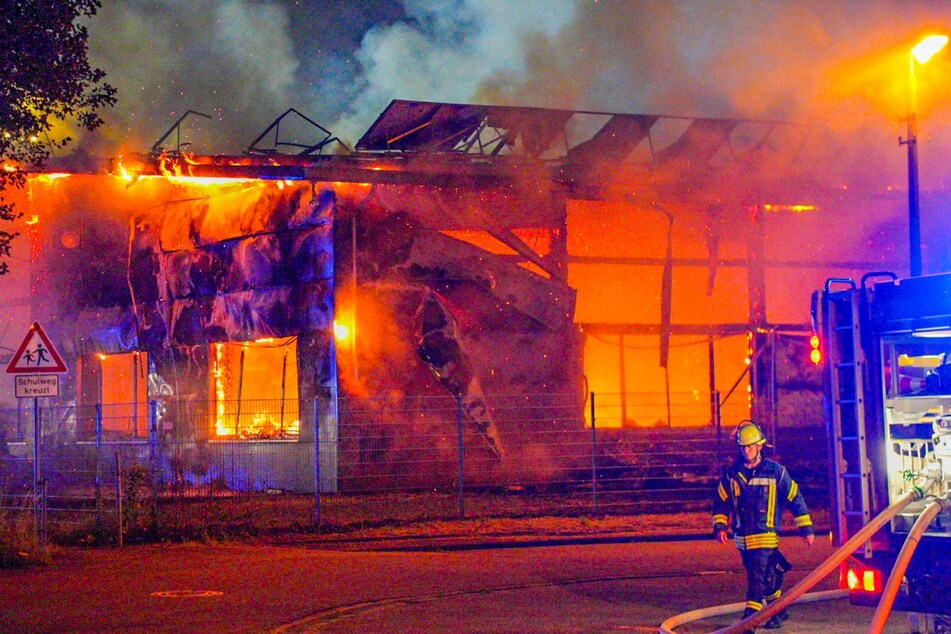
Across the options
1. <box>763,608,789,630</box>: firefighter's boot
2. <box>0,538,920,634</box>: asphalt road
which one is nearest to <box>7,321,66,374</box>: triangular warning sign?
<box>0,538,920,634</box>: asphalt road

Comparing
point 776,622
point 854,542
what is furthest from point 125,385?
point 854,542

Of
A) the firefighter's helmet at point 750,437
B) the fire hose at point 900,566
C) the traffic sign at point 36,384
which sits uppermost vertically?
the traffic sign at point 36,384

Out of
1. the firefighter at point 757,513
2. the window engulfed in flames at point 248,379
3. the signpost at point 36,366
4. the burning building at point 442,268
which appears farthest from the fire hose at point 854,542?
the window engulfed in flames at point 248,379

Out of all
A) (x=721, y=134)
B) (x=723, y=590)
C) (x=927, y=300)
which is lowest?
(x=723, y=590)

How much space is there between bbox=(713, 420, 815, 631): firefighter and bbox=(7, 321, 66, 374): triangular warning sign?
889 cm

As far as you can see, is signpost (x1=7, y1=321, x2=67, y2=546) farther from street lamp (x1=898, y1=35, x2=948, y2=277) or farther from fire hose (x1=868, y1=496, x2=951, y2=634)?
street lamp (x1=898, y1=35, x2=948, y2=277)

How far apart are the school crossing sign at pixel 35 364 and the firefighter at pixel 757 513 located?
8893mm

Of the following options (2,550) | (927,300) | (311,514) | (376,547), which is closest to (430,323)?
(311,514)

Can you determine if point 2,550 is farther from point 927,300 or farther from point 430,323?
point 927,300

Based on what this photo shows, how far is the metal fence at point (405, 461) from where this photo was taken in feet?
54.8

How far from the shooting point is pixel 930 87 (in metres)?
19.4

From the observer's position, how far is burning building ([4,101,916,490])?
1952 cm

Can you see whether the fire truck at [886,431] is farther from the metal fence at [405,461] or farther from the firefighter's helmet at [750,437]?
the metal fence at [405,461]

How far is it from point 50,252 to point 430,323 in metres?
9.23
